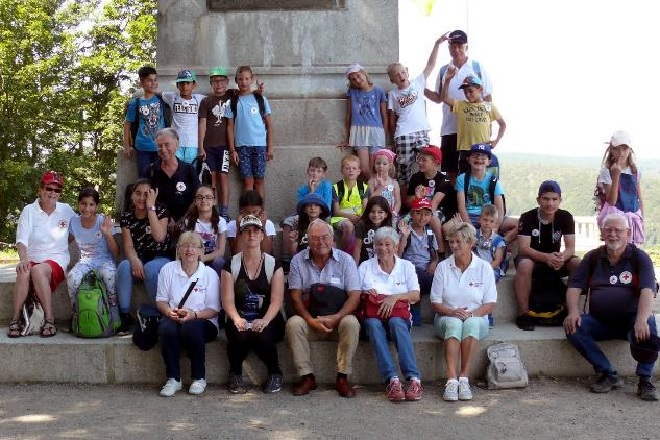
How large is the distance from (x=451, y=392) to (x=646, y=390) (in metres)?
1.33

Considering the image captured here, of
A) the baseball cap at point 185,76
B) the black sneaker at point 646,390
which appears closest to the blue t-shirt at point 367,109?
the baseball cap at point 185,76

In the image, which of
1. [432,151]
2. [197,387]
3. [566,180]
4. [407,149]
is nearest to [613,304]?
[432,151]

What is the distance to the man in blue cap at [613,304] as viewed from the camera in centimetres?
574

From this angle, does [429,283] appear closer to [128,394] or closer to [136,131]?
[128,394]

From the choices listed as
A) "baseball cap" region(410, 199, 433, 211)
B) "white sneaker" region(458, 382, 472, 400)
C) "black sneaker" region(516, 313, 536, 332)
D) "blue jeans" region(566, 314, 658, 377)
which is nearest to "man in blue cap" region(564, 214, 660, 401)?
"blue jeans" region(566, 314, 658, 377)

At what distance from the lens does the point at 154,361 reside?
19.6 ft

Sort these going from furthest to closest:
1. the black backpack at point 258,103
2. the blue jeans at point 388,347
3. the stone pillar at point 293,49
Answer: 1. the stone pillar at point 293,49
2. the black backpack at point 258,103
3. the blue jeans at point 388,347

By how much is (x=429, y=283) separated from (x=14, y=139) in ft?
78.2

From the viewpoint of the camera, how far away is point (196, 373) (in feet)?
19.0

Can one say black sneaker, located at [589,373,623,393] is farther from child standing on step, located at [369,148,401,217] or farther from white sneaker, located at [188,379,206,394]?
white sneaker, located at [188,379,206,394]

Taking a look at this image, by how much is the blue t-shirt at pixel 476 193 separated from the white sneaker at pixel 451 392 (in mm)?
2087

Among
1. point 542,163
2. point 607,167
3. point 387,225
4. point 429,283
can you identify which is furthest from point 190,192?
point 542,163

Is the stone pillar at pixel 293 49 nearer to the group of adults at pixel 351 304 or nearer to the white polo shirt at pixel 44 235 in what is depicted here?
the white polo shirt at pixel 44 235

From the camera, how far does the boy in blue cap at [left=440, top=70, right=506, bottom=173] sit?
7926 millimetres
